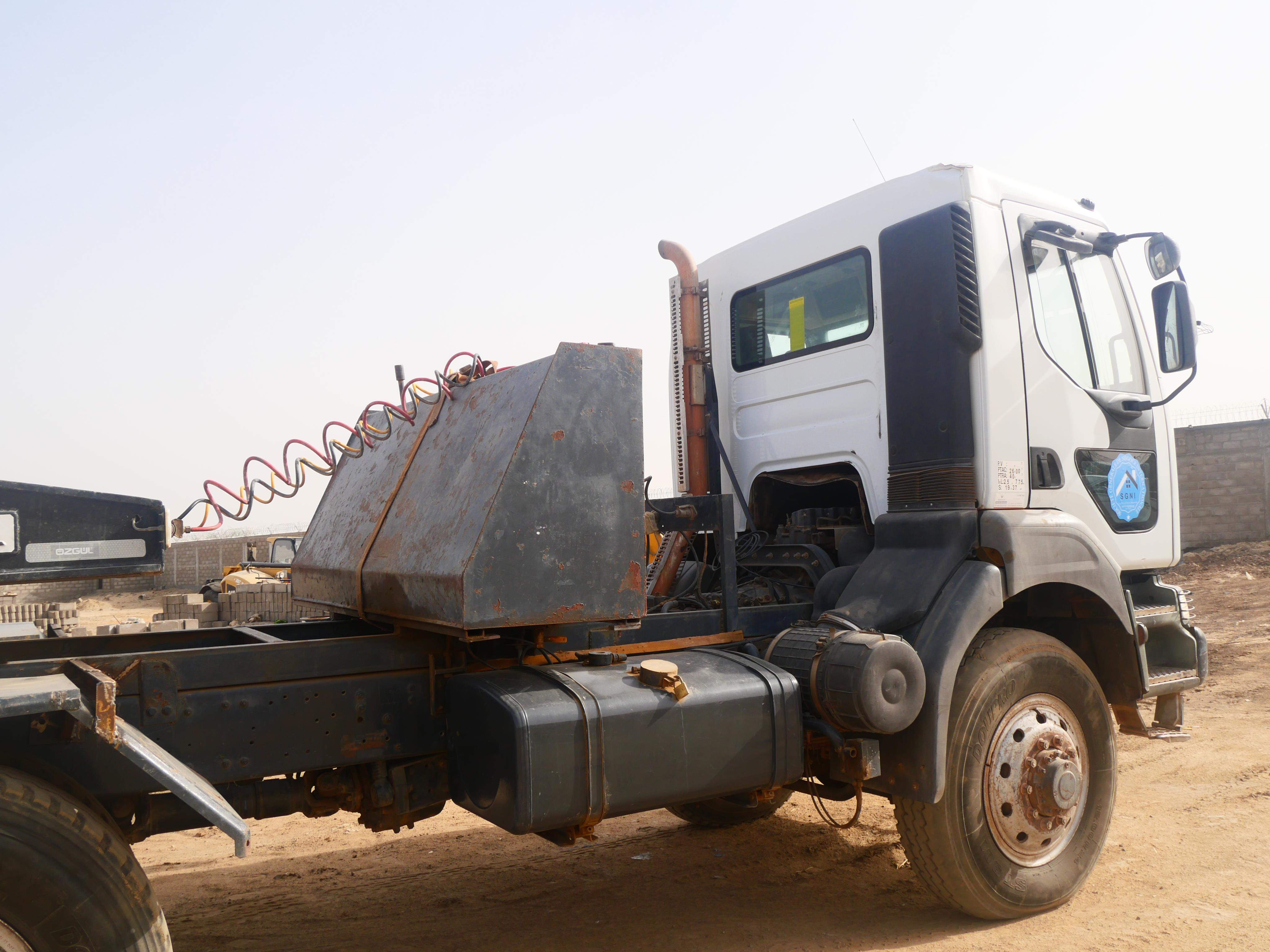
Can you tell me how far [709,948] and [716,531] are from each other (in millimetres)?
1676

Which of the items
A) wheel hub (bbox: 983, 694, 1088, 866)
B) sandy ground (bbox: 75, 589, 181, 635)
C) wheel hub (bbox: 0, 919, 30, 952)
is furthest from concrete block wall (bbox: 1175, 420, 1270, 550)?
sandy ground (bbox: 75, 589, 181, 635)

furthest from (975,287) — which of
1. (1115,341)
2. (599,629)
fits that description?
(599,629)

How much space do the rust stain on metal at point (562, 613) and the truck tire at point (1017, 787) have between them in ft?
5.47

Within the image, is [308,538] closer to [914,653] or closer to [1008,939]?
[914,653]

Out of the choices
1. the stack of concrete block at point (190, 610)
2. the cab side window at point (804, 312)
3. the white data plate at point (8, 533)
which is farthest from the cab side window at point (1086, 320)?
the stack of concrete block at point (190, 610)

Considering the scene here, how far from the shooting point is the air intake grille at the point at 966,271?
12.9 ft

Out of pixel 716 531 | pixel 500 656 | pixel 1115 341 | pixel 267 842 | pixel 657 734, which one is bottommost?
pixel 267 842

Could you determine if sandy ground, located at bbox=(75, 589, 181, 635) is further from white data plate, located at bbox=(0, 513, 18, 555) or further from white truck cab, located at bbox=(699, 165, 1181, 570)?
white data plate, located at bbox=(0, 513, 18, 555)

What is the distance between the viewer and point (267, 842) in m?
5.59

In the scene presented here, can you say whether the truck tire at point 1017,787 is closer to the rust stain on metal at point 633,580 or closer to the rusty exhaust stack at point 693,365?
Answer: the rust stain on metal at point 633,580

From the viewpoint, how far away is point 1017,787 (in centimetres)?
399

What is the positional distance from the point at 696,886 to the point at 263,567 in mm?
2642

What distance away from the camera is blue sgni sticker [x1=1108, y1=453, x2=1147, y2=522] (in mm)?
4520

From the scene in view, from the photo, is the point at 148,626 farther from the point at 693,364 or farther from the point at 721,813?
the point at 693,364
